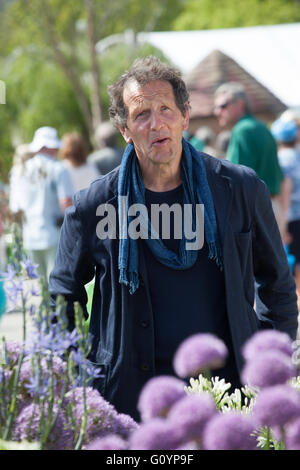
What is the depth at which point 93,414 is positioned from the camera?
1.38 m

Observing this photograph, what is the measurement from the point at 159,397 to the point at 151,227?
47.3 inches

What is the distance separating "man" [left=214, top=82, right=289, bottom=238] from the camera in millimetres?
6098

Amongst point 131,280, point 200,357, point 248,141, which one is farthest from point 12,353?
point 248,141

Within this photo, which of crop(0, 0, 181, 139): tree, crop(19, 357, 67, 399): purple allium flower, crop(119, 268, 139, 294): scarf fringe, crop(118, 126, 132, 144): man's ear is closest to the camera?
crop(19, 357, 67, 399): purple allium flower

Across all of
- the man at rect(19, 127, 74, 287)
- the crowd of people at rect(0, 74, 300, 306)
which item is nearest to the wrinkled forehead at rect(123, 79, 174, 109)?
the crowd of people at rect(0, 74, 300, 306)

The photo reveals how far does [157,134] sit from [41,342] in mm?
1153

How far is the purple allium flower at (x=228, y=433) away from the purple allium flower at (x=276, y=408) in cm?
2

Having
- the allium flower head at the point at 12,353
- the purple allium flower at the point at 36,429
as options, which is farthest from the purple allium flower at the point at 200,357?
the allium flower head at the point at 12,353

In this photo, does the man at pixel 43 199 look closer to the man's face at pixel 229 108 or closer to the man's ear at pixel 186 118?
the man's face at pixel 229 108

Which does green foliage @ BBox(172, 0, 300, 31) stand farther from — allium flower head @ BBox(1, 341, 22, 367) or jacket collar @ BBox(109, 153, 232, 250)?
allium flower head @ BBox(1, 341, 22, 367)

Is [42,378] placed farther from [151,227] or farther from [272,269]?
[272,269]

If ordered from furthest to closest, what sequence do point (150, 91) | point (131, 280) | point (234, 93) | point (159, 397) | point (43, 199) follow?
point (43, 199) → point (234, 93) → point (150, 91) → point (131, 280) → point (159, 397)

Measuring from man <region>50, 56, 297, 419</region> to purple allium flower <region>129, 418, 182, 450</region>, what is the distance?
3.94 feet
